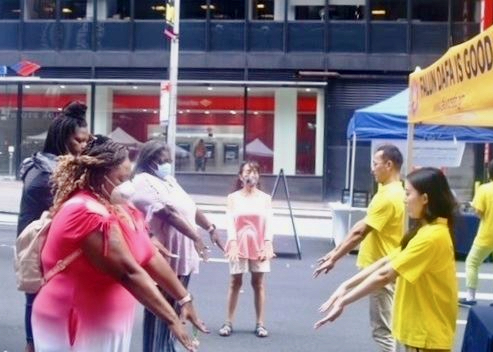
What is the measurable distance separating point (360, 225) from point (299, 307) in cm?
405

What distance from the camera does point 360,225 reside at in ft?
23.4

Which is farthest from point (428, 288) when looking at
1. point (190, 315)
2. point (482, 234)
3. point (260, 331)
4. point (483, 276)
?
point (483, 276)

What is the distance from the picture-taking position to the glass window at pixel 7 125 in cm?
3034

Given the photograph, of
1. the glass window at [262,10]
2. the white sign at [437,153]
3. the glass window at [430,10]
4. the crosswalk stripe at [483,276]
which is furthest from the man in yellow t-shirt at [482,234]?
the glass window at [262,10]

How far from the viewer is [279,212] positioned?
2441 cm

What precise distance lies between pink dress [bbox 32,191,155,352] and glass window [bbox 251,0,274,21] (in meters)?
25.6

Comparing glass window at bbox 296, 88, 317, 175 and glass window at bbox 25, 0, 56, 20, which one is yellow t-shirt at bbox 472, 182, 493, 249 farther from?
glass window at bbox 25, 0, 56, 20

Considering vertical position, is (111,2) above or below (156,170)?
above

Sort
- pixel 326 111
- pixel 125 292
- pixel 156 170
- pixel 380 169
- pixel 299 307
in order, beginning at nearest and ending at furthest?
pixel 125 292
pixel 156 170
pixel 380 169
pixel 299 307
pixel 326 111

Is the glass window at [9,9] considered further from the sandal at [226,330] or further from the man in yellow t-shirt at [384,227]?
the man in yellow t-shirt at [384,227]

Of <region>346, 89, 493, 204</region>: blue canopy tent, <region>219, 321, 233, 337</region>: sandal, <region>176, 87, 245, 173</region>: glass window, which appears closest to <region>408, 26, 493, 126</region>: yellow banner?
<region>219, 321, 233, 337</region>: sandal

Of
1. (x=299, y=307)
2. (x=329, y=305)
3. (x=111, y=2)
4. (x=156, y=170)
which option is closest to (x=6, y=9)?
(x=111, y=2)

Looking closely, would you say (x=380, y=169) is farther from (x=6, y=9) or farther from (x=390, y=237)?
(x=6, y=9)

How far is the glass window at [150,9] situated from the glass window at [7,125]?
15.5ft
